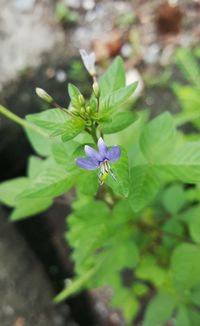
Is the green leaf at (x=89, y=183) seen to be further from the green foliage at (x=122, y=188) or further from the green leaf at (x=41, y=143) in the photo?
the green leaf at (x=41, y=143)

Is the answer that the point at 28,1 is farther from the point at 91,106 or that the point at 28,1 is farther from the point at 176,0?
the point at 91,106

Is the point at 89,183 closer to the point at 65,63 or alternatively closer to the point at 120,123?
the point at 120,123

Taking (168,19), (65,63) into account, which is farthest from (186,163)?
(168,19)

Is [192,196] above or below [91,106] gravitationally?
below

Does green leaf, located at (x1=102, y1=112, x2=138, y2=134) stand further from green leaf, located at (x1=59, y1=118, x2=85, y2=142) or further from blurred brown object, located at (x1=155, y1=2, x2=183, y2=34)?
blurred brown object, located at (x1=155, y1=2, x2=183, y2=34)

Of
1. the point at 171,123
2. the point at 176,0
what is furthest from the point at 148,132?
the point at 176,0

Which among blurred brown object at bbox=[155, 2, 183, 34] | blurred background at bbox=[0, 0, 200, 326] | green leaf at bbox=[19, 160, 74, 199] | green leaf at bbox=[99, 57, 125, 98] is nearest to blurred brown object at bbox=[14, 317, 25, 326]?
blurred background at bbox=[0, 0, 200, 326]
